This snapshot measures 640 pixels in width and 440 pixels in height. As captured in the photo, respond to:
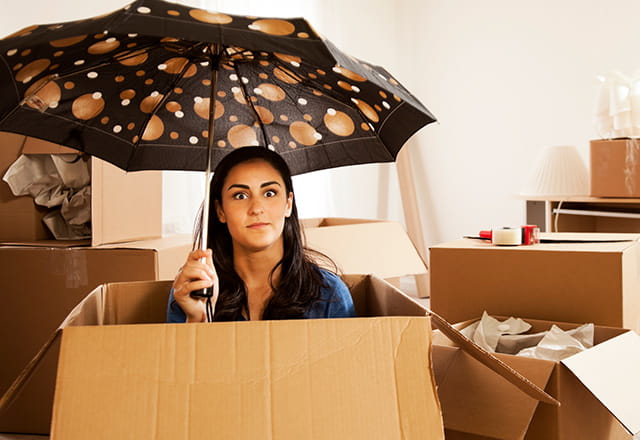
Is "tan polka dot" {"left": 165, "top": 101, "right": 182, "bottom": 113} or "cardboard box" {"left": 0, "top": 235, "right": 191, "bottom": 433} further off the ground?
"tan polka dot" {"left": 165, "top": 101, "right": 182, "bottom": 113}

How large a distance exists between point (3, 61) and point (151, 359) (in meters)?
0.53

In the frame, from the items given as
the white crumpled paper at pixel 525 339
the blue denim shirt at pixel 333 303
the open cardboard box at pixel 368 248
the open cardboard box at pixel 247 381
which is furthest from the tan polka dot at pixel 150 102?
the open cardboard box at pixel 368 248

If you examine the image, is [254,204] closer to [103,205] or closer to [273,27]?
[273,27]

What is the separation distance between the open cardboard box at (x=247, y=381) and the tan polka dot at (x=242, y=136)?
0.82 m

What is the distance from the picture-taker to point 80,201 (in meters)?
2.12

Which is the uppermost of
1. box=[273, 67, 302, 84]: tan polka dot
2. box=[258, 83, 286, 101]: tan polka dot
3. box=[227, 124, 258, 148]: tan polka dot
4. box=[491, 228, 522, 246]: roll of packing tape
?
box=[273, 67, 302, 84]: tan polka dot

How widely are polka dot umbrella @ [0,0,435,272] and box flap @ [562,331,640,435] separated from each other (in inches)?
20.8

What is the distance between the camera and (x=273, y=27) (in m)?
0.87

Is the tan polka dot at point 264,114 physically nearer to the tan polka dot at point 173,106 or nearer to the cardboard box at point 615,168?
the tan polka dot at point 173,106

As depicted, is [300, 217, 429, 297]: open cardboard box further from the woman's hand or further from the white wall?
the white wall

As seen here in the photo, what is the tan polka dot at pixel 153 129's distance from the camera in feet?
4.81

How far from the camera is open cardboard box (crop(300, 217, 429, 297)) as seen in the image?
238 cm

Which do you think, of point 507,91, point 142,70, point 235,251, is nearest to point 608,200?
point 507,91

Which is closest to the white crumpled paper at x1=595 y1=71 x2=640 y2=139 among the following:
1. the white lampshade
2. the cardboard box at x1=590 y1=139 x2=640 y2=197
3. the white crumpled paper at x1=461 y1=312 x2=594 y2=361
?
the cardboard box at x1=590 y1=139 x2=640 y2=197
